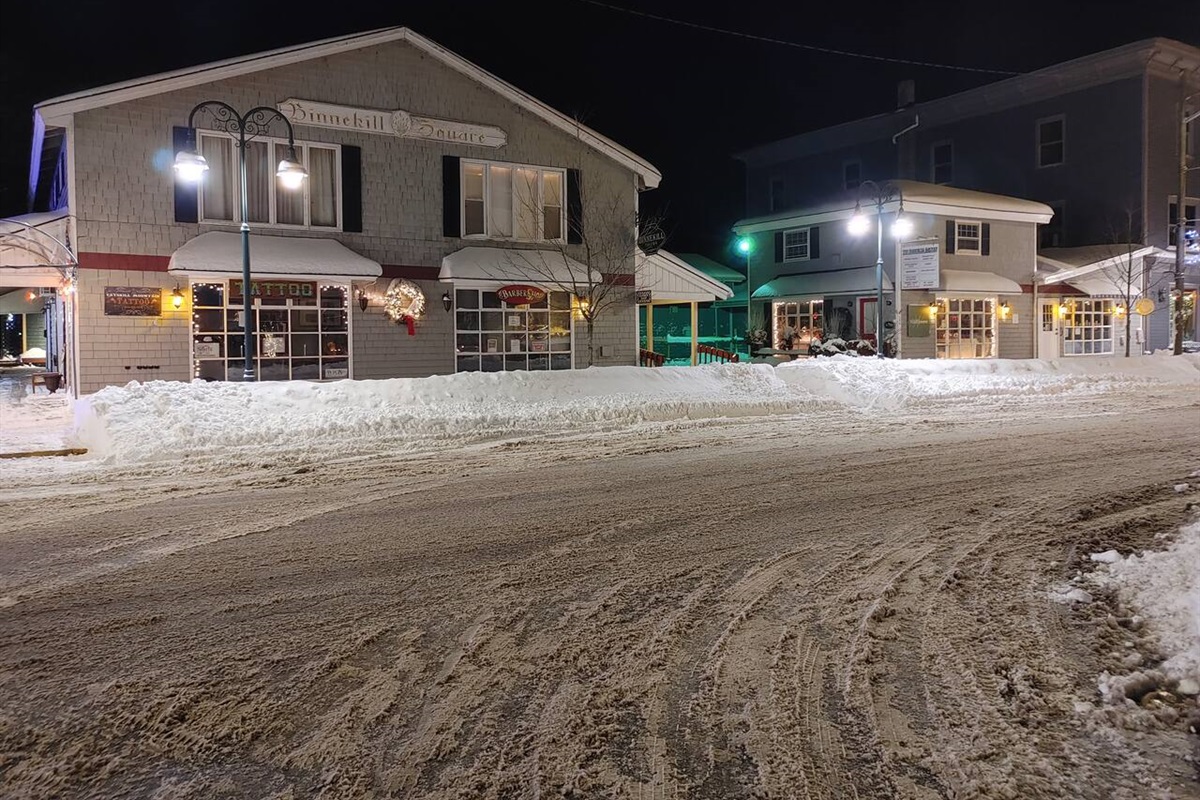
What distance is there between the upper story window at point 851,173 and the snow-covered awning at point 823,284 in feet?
52.3

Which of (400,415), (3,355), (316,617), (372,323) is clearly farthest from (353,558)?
(3,355)

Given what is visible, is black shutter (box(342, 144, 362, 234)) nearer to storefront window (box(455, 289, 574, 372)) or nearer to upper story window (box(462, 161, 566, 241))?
upper story window (box(462, 161, 566, 241))

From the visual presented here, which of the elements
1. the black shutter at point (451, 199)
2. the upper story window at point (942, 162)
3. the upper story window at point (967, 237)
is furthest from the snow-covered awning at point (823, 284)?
the black shutter at point (451, 199)

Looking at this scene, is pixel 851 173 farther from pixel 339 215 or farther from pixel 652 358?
pixel 339 215

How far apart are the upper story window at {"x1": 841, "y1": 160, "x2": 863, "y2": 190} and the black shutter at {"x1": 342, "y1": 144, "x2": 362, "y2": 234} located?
34.6 m

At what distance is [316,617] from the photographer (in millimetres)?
5633

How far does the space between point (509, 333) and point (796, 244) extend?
17.2 meters

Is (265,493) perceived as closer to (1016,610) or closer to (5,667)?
(5,667)

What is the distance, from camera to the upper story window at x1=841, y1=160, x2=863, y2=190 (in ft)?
159

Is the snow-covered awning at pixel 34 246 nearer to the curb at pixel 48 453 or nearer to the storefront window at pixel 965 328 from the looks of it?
the curb at pixel 48 453

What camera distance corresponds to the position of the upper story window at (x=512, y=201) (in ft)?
71.5

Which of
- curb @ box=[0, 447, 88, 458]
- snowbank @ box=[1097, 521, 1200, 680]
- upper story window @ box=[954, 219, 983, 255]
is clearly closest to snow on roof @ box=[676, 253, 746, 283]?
upper story window @ box=[954, 219, 983, 255]

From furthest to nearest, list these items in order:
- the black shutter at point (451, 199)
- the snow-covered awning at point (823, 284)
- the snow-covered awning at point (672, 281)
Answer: the snow-covered awning at point (823, 284) < the snow-covered awning at point (672, 281) < the black shutter at point (451, 199)

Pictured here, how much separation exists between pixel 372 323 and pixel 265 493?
1146 cm
